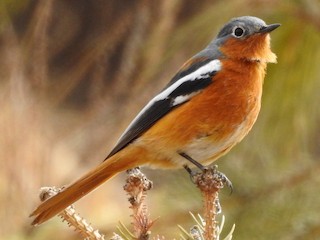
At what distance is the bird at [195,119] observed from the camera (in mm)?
2598

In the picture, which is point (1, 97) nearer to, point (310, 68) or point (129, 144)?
point (310, 68)

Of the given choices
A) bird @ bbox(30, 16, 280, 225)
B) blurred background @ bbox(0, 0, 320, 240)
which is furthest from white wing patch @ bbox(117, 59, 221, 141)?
blurred background @ bbox(0, 0, 320, 240)

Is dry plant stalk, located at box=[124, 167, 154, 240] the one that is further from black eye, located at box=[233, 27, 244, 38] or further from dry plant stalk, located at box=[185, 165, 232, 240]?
black eye, located at box=[233, 27, 244, 38]

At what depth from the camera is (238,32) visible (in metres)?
2.90

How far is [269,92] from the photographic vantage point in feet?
12.0

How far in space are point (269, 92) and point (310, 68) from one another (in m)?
0.22

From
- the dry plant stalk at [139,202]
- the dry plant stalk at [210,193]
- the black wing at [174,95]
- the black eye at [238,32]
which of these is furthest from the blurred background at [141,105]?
the dry plant stalk at [139,202]

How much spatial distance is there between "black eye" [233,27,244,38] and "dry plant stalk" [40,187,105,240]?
120 cm

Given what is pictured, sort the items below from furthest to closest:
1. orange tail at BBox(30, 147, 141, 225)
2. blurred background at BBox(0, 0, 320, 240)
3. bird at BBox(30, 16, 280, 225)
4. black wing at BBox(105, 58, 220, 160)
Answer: blurred background at BBox(0, 0, 320, 240) < black wing at BBox(105, 58, 220, 160) < bird at BBox(30, 16, 280, 225) < orange tail at BBox(30, 147, 141, 225)

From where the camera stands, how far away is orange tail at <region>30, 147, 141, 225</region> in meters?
2.14

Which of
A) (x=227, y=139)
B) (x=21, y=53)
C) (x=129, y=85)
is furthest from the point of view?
(x=129, y=85)

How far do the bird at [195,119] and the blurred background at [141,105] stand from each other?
2.03 feet

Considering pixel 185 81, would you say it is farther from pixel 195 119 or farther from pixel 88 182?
pixel 88 182

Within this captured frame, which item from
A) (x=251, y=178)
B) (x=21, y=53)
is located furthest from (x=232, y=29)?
(x=21, y=53)
